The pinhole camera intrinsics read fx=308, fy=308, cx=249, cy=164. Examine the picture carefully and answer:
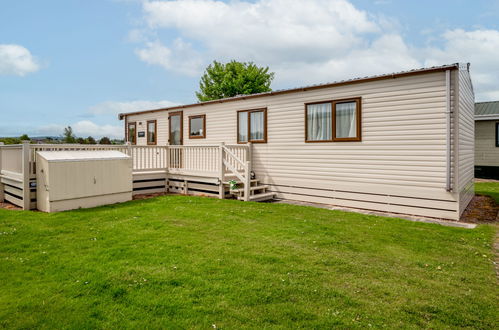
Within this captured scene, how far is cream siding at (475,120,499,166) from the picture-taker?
1716 centimetres

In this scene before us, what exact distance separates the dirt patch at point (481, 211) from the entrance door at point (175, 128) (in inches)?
389

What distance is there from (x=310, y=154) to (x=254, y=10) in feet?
30.9

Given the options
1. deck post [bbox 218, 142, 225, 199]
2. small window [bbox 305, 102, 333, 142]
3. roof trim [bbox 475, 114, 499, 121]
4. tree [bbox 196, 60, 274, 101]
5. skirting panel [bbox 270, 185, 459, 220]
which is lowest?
skirting panel [bbox 270, 185, 459, 220]

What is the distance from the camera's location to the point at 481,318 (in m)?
2.79

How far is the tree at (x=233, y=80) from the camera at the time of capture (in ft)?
105

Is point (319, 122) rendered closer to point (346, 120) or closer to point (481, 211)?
point (346, 120)

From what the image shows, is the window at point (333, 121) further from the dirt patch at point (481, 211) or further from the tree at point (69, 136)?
the tree at point (69, 136)

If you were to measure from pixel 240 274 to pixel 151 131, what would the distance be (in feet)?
38.2

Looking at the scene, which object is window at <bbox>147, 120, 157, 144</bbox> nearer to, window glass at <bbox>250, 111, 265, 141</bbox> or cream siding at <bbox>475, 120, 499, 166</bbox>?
window glass at <bbox>250, 111, 265, 141</bbox>

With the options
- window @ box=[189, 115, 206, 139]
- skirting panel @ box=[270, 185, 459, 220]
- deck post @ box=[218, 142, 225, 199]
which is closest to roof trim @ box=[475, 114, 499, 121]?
skirting panel @ box=[270, 185, 459, 220]

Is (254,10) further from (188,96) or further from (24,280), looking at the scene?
(188,96)

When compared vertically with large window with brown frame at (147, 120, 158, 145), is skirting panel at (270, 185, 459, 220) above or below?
below

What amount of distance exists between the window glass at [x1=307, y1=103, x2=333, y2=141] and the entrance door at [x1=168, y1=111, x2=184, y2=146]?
5797 mm

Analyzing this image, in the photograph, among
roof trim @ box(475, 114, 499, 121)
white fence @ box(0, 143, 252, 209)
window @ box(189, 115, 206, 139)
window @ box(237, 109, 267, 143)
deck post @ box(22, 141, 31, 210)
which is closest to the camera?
deck post @ box(22, 141, 31, 210)
